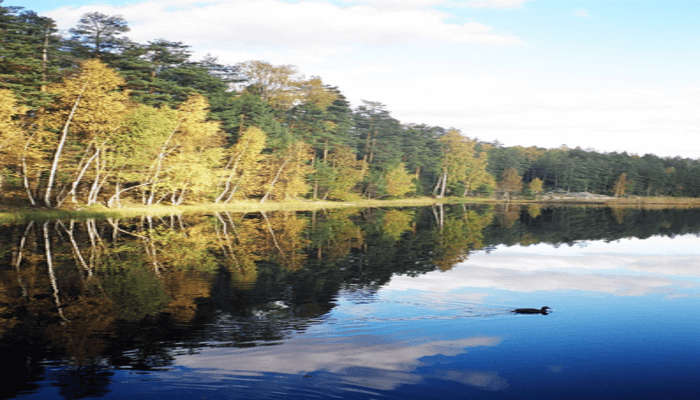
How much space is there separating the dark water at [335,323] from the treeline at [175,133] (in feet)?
46.3

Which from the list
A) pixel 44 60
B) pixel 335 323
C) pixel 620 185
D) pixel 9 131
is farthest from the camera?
pixel 620 185

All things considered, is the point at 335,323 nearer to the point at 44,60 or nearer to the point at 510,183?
the point at 44,60

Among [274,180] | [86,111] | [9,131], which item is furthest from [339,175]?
[9,131]

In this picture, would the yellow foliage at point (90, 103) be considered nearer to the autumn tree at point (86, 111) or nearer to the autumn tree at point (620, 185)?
the autumn tree at point (86, 111)

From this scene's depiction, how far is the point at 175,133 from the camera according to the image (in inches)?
1610

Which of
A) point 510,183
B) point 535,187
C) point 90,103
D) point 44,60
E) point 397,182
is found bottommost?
point 397,182

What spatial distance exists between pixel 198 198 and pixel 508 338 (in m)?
40.7

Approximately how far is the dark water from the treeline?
556 inches

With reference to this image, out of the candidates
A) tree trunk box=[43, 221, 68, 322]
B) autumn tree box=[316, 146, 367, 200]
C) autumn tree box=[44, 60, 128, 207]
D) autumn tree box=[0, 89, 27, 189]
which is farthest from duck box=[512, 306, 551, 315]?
autumn tree box=[316, 146, 367, 200]

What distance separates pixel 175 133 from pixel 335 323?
34864 millimetres

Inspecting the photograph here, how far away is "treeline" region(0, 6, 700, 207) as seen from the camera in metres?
32.5

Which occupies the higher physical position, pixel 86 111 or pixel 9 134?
pixel 86 111

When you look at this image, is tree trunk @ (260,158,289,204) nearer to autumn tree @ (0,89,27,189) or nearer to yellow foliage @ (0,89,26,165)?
autumn tree @ (0,89,27,189)

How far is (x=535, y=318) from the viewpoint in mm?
11367
